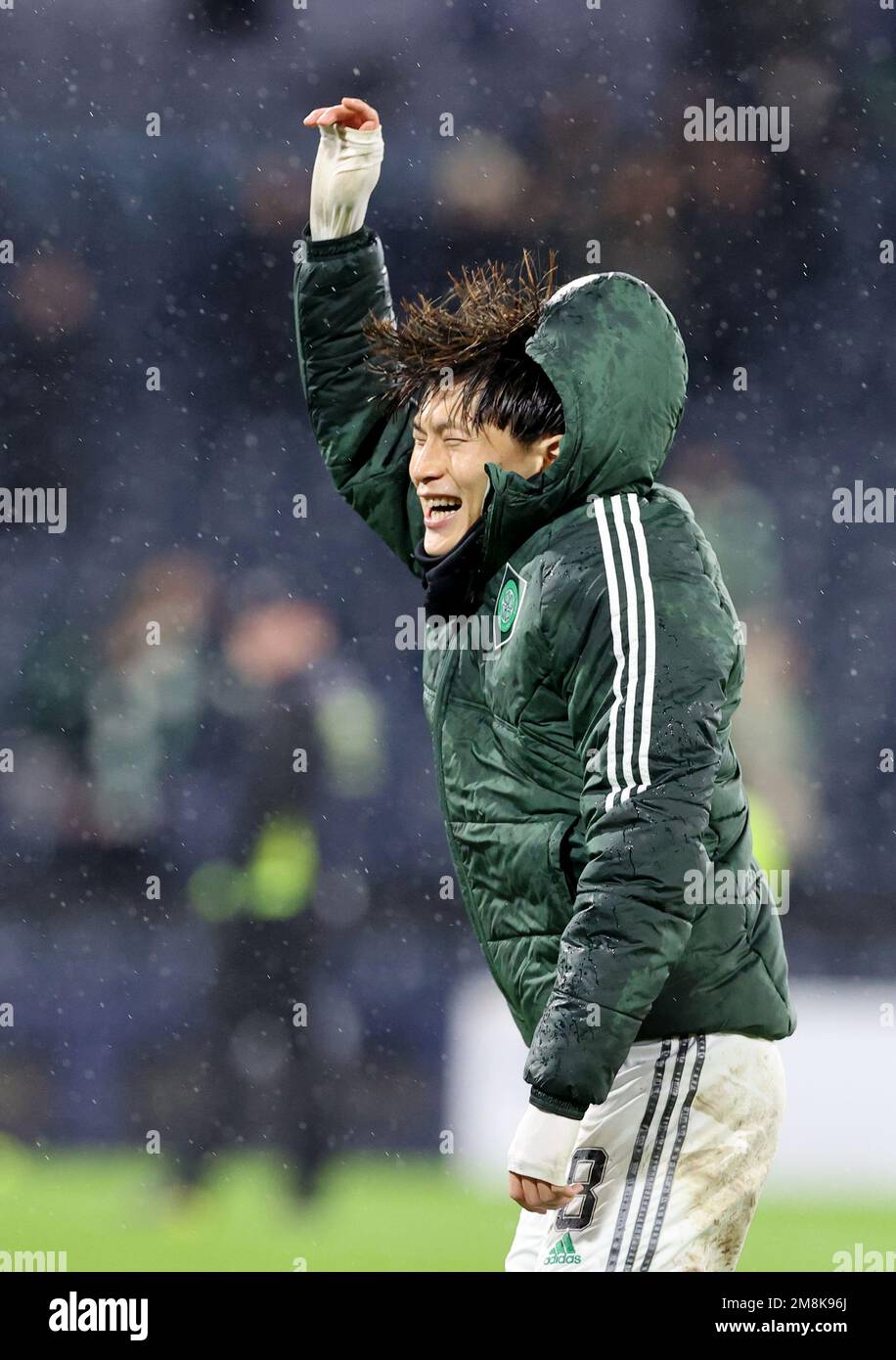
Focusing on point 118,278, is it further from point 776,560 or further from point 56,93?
point 776,560

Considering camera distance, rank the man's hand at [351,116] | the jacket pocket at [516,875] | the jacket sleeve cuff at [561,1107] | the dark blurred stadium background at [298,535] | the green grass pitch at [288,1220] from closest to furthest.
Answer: the jacket sleeve cuff at [561,1107]
the jacket pocket at [516,875]
the man's hand at [351,116]
the green grass pitch at [288,1220]
the dark blurred stadium background at [298,535]

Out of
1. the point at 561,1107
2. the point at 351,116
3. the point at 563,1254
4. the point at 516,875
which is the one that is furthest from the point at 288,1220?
the point at 351,116

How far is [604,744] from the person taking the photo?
158cm

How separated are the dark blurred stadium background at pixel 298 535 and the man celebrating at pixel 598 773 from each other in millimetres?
2114

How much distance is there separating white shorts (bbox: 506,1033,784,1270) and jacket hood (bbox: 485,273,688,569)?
1.79 ft

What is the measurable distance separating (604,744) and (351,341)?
2.37ft

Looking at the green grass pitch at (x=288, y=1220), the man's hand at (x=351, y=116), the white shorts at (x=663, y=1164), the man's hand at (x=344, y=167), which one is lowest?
the green grass pitch at (x=288, y=1220)

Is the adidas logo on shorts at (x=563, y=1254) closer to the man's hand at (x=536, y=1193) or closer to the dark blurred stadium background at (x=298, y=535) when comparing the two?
the man's hand at (x=536, y=1193)

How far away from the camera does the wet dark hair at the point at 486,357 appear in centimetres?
179

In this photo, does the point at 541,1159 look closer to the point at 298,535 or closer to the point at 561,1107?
the point at 561,1107

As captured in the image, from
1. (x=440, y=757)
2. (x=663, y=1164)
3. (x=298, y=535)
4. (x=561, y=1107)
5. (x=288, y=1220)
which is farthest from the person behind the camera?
(x=298, y=535)

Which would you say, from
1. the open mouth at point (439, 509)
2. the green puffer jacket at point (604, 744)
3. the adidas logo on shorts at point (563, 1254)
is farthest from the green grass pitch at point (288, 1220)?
the open mouth at point (439, 509)

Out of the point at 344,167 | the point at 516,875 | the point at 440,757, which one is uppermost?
the point at 344,167

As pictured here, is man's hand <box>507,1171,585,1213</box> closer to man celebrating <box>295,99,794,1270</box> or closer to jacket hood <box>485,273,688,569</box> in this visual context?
man celebrating <box>295,99,794,1270</box>
